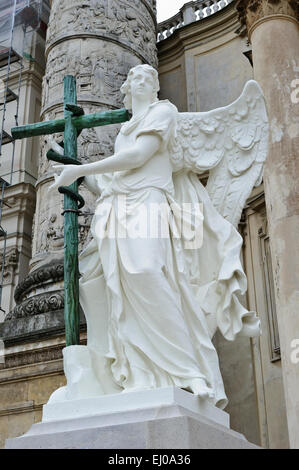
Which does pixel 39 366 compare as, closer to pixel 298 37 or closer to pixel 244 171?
pixel 244 171

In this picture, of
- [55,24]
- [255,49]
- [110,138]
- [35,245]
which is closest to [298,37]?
[255,49]

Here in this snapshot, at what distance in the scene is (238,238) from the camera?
146 inches

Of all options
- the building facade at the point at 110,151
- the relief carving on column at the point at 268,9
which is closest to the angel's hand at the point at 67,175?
the building facade at the point at 110,151

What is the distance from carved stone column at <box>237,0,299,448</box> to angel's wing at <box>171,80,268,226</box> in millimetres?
3217

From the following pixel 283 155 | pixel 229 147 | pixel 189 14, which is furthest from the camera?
pixel 189 14

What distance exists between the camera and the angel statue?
330 cm

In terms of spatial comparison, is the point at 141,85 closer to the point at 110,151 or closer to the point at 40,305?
the point at 40,305

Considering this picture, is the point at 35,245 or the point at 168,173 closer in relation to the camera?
the point at 168,173

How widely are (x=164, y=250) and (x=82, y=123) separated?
99 centimetres

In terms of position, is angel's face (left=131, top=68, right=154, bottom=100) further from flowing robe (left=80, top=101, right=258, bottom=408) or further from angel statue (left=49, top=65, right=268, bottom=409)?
flowing robe (left=80, top=101, right=258, bottom=408)

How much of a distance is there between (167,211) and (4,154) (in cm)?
933

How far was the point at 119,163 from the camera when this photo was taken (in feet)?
11.8

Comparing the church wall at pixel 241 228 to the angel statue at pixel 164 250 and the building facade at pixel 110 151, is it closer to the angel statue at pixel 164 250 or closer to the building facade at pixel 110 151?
the building facade at pixel 110 151

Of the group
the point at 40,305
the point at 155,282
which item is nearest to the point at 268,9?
the point at 40,305
